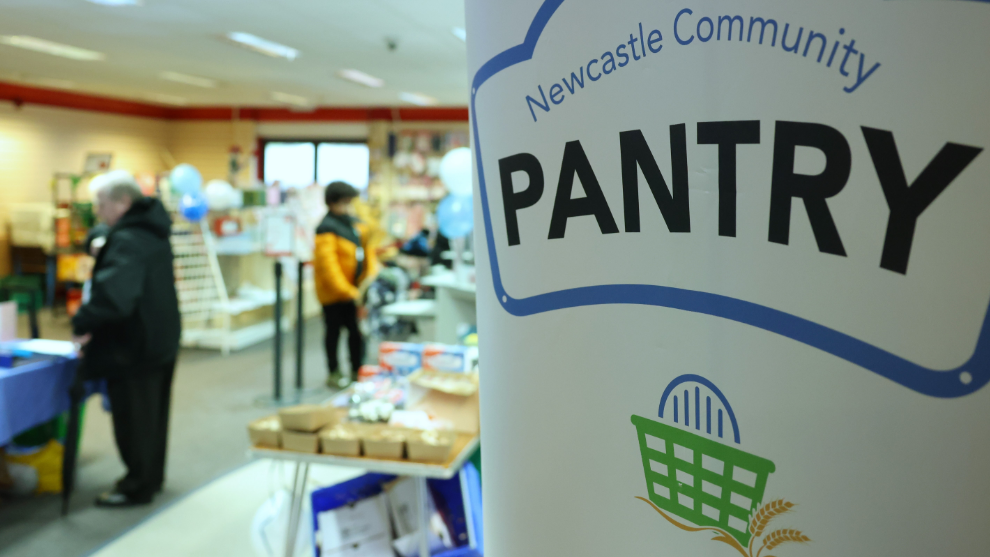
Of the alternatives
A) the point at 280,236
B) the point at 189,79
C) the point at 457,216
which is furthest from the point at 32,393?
the point at 189,79

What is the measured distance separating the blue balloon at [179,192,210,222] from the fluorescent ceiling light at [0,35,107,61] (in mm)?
2203

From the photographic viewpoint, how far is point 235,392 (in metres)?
5.23

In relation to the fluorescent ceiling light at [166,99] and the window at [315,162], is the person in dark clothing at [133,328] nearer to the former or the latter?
the fluorescent ceiling light at [166,99]

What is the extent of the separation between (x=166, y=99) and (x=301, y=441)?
1166cm

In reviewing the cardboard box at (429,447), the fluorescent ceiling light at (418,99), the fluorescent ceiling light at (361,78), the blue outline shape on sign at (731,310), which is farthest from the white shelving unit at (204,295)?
the blue outline shape on sign at (731,310)

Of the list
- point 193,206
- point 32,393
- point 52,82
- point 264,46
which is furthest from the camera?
point 52,82

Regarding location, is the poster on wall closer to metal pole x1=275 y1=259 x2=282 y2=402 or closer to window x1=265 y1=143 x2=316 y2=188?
metal pole x1=275 y1=259 x2=282 y2=402

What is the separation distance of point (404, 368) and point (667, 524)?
7.06 feet

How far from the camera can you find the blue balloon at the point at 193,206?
6.50 meters

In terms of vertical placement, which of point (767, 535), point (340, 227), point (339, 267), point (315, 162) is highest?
point (315, 162)

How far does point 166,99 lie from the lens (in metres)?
11.9

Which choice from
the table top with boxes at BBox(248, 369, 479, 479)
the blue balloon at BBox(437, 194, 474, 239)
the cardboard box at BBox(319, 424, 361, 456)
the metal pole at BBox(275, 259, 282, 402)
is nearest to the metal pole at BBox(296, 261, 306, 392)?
the metal pole at BBox(275, 259, 282, 402)

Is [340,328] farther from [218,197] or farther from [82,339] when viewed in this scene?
[218,197]

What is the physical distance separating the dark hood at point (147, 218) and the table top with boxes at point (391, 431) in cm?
144
